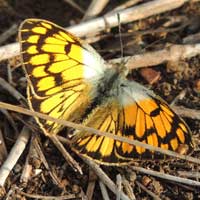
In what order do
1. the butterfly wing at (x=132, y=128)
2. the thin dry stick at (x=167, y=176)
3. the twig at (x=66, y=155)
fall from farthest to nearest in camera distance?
the twig at (x=66, y=155) < the thin dry stick at (x=167, y=176) < the butterfly wing at (x=132, y=128)

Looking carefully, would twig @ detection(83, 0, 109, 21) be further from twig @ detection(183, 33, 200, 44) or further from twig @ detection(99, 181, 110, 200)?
twig @ detection(99, 181, 110, 200)

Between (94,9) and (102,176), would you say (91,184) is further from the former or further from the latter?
(94,9)

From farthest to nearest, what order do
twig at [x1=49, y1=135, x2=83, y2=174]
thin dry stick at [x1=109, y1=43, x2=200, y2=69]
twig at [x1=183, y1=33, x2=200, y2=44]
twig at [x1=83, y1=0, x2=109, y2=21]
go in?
twig at [x1=83, y1=0, x2=109, y2=21], twig at [x1=183, y1=33, x2=200, y2=44], thin dry stick at [x1=109, y1=43, x2=200, y2=69], twig at [x1=49, y1=135, x2=83, y2=174]

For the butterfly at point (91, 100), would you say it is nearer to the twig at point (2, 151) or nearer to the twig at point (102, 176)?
the twig at point (102, 176)

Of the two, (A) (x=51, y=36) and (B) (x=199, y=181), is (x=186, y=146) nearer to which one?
(B) (x=199, y=181)

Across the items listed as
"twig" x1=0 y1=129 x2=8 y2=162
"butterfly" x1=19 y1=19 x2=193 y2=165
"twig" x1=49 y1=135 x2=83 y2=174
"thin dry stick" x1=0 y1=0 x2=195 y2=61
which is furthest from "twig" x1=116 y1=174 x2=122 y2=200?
"thin dry stick" x1=0 y1=0 x2=195 y2=61

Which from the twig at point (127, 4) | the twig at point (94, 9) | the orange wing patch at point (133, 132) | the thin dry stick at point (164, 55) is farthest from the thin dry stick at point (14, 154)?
the twig at point (127, 4)
